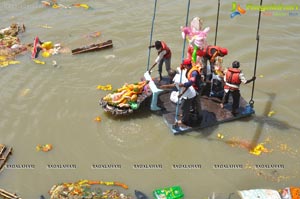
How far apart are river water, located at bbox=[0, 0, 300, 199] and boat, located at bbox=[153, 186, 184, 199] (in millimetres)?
216

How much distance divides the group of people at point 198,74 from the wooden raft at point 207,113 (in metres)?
0.15

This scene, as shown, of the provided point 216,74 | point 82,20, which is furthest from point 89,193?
point 82,20

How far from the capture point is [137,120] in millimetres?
11914

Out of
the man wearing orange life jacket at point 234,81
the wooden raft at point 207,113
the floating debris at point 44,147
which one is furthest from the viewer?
the wooden raft at point 207,113

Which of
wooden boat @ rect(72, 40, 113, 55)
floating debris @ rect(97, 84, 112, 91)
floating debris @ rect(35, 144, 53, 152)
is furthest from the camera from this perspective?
wooden boat @ rect(72, 40, 113, 55)

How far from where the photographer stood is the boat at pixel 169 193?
9.48 m

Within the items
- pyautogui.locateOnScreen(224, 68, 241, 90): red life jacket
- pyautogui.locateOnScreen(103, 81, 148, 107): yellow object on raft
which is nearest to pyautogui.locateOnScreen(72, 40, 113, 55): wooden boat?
pyautogui.locateOnScreen(103, 81, 148, 107): yellow object on raft

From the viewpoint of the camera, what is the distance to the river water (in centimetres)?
1023

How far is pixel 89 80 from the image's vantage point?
45.2ft

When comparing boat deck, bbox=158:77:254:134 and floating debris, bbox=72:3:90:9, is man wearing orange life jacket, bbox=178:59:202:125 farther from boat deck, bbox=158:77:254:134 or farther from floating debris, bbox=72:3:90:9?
floating debris, bbox=72:3:90:9

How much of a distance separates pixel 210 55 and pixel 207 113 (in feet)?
5.59

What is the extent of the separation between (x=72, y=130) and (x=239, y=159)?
483 centimetres

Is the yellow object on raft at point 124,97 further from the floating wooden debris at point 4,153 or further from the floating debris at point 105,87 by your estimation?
the floating wooden debris at point 4,153

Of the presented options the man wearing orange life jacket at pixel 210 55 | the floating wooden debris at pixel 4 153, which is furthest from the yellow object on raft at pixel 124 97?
the floating wooden debris at pixel 4 153
